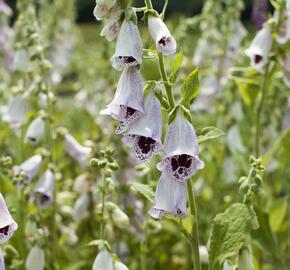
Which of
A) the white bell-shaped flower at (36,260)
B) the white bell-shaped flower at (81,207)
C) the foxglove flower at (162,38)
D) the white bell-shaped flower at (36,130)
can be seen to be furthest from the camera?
the white bell-shaped flower at (81,207)

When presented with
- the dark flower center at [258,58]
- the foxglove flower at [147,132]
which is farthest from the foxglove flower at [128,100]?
the dark flower center at [258,58]

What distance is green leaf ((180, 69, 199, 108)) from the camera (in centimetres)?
187

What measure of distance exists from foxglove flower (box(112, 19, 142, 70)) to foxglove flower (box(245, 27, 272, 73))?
1141mm

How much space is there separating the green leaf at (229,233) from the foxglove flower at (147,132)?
33 cm

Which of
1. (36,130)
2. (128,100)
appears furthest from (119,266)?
(36,130)

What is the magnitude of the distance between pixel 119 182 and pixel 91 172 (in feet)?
0.61

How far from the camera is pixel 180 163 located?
1.79 m

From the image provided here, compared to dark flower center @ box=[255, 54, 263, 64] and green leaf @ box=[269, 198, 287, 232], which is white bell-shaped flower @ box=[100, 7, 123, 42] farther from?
green leaf @ box=[269, 198, 287, 232]

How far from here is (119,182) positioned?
3.30 metres

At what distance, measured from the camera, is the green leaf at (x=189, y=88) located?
6.15 ft

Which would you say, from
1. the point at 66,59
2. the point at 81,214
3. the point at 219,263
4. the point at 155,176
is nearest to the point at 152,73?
the point at 155,176

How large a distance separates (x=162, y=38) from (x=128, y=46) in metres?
0.09

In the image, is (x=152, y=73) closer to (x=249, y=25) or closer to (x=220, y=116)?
(x=220, y=116)

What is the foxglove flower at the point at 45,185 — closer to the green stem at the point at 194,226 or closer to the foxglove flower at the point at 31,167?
the foxglove flower at the point at 31,167
